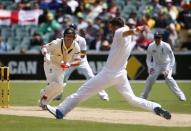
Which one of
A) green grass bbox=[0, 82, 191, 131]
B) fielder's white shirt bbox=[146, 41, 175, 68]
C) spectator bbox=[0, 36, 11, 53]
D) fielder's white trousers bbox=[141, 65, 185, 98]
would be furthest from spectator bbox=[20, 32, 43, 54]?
fielder's white trousers bbox=[141, 65, 185, 98]

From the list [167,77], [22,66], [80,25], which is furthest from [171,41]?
[167,77]

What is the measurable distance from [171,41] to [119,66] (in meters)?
16.1

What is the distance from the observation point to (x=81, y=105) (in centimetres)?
1919

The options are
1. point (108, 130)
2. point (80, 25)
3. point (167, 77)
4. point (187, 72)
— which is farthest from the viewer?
point (80, 25)

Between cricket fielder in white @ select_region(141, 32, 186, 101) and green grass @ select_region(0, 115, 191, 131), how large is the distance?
6.79 meters

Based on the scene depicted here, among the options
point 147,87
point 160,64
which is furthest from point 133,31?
point 160,64

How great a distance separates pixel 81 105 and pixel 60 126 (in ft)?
18.0

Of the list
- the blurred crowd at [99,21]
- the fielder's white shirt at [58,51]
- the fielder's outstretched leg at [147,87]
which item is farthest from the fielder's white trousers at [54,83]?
the blurred crowd at [99,21]

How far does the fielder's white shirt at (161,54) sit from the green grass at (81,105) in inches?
44.3

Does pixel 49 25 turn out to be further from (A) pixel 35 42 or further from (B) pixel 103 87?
(B) pixel 103 87

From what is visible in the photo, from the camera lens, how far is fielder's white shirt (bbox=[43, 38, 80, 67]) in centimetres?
1697

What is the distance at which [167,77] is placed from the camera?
2114 cm

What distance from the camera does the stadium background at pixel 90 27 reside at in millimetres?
29828

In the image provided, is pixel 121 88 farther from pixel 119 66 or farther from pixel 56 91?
pixel 56 91
